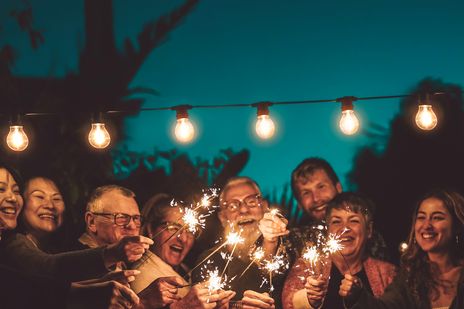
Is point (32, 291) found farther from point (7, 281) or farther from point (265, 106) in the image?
point (265, 106)

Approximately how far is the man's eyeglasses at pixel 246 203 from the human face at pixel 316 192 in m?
0.47

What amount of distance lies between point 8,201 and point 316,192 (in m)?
2.98

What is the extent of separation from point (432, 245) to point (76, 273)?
130 inches

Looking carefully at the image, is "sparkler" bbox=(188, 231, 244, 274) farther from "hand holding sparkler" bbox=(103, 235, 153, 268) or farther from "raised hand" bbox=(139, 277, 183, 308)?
"hand holding sparkler" bbox=(103, 235, 153, 268)

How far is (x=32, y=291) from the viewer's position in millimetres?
8703

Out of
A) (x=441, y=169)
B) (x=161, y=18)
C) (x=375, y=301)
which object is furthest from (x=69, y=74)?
(x=375, y=301)

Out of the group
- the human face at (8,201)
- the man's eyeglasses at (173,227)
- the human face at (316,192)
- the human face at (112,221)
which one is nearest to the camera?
the human face at (8,201)

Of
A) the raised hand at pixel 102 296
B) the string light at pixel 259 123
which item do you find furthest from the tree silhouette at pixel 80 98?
the raised hand at pixel 102 296

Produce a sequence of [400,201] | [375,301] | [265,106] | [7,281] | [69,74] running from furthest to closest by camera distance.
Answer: [69,74], [400,201], [265,106], [375,301], [7,281]

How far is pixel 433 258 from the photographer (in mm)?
9398

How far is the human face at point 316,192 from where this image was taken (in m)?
9.91

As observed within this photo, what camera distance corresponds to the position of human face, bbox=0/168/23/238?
9.49 metres

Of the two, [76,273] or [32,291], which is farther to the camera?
[76,273]

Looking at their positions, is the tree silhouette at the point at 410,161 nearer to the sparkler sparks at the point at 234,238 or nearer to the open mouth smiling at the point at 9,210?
the sparkler sparks at the point at 234,238
